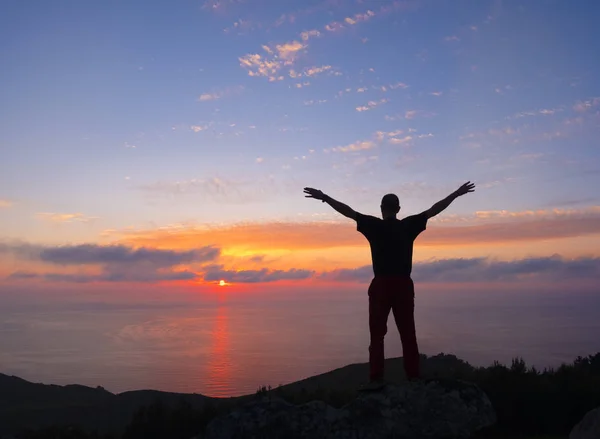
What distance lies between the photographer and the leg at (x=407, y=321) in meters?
6.77

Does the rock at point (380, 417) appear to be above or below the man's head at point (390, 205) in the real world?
below

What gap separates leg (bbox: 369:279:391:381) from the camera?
6.79 m

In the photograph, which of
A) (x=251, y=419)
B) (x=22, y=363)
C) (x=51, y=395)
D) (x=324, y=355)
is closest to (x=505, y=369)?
(x=251, y=419)

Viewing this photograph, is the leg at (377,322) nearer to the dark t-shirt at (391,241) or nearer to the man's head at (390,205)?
the dark t-shirt at (391,241)

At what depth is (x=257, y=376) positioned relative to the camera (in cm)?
7344

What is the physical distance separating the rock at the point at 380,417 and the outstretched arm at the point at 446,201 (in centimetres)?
215

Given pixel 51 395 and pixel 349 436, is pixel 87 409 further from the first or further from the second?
pixel 349 436

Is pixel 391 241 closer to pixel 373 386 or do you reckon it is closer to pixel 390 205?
pixel 390 205

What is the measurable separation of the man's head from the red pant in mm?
833

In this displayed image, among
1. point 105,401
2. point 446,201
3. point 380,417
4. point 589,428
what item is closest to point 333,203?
point 446,201

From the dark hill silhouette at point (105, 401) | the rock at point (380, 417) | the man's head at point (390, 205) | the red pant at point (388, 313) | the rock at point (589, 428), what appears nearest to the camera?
the rock at point (589, 428)

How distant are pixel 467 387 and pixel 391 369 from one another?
20.5m

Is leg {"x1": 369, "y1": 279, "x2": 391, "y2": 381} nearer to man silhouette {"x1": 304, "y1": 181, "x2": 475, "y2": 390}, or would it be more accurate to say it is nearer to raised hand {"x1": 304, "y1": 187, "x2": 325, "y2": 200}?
man silhouette {"x1": 304, "y1": 181, "x2": 475, "y2": 390}

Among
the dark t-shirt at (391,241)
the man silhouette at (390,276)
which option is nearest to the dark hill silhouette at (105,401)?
the man silhouette at (390,276)
